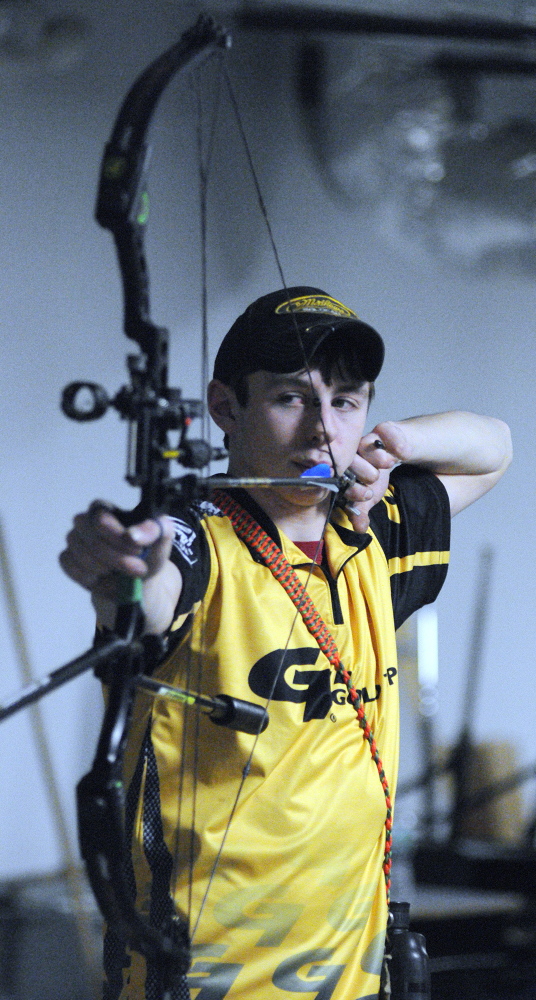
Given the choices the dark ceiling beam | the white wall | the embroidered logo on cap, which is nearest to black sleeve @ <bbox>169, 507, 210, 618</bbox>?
the embroidered logo on cap

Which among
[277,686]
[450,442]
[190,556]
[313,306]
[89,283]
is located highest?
[89,283]

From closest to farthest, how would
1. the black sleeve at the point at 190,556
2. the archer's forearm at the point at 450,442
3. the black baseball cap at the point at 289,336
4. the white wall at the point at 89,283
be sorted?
the black sleeve at the point at 190,556 → the black baseball cap at the point at 289,336 → the archer's forearm at the point at 450,442 → the white wall at the point at 89,283

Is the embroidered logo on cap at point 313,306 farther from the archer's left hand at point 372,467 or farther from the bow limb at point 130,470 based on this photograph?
the bow limb at point 130,470

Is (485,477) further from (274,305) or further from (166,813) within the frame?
(166,813)

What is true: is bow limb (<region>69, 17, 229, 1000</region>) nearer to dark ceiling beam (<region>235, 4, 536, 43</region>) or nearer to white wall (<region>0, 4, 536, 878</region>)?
white wall (<region>0, 4, 536, 878</region>)

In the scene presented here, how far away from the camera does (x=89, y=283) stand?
2.52 metres

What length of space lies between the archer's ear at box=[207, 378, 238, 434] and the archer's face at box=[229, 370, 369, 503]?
0.02 meters

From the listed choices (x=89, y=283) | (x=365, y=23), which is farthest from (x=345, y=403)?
(x=365, y=23)

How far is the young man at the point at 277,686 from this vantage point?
2.85 feet

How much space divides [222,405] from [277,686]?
0.30m

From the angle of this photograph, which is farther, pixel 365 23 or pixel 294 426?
pixel 365 23

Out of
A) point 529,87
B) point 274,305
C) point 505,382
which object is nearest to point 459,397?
point 505,382

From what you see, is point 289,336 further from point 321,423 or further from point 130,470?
point 130,470

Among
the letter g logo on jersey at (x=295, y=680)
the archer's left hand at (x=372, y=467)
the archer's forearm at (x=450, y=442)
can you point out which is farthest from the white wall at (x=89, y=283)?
the letter g logo on jersey at (x=295, y=680)
